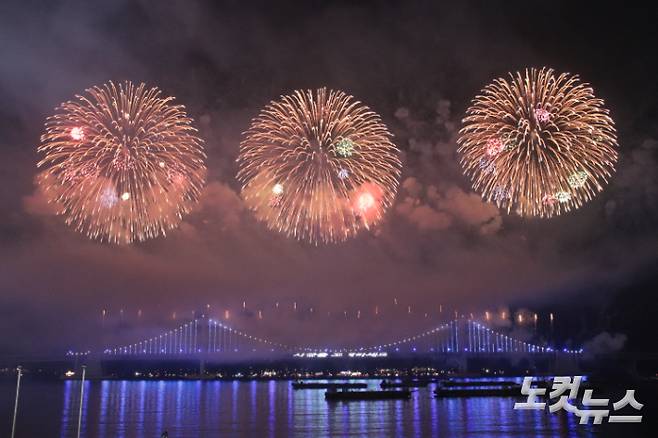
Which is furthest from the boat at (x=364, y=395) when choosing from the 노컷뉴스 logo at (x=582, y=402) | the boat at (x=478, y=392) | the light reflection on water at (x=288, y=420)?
the 노컷뉴스 logo at (x=582, y=402)

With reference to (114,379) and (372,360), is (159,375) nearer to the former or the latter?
(114,379)

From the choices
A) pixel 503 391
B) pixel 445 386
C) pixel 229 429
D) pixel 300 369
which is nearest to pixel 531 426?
pixel 229 429

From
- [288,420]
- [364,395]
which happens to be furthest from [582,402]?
[364,395]

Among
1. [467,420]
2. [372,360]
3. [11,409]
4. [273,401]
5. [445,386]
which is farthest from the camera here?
[372,360]

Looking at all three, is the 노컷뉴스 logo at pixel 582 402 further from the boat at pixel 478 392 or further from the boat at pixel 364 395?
the boat at pixel 478 392

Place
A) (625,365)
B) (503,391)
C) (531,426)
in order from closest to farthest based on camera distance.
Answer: (531,426) → (503,391) → (625,365)

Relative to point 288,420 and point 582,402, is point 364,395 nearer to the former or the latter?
point 288,420

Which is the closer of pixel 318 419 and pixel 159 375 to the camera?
pixel 318 419
